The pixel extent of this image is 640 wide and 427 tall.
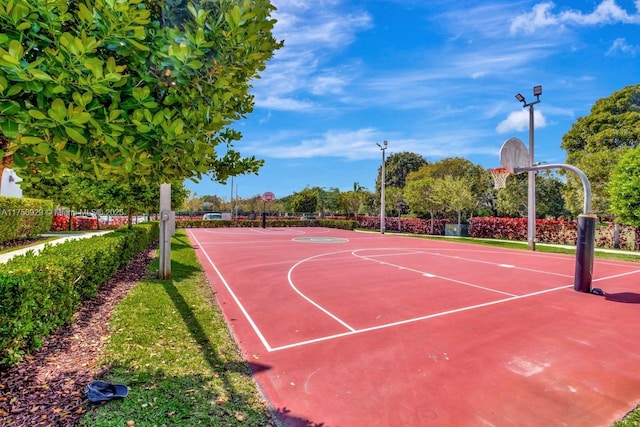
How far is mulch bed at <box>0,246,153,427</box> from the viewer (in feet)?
10.8

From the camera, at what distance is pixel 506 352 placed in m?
5.32

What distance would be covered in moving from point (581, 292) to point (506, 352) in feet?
17.9

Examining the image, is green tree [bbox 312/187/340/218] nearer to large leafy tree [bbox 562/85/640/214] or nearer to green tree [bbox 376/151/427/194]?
green tree [bbox 376/151/427/194]

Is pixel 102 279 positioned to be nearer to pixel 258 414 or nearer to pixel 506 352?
pixel 258 414

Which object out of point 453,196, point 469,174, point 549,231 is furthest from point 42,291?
point 469,174

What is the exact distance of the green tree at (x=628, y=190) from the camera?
611 inches

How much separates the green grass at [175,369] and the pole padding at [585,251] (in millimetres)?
8979

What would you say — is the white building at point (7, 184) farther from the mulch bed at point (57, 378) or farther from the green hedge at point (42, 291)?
the mulch bed at point (57, 378)

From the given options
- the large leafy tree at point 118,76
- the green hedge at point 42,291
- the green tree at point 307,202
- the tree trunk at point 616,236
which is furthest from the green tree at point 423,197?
the green tree at point 307,202

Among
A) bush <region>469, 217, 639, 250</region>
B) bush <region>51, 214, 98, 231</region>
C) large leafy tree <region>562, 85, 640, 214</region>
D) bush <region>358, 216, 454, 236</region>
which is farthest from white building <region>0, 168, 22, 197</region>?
large leafy tree <region>562, 85, 640, 214</region>

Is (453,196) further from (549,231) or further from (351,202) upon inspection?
(351,202)

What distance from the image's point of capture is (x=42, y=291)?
4738 millimetres

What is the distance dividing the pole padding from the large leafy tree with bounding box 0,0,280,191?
9.45 m

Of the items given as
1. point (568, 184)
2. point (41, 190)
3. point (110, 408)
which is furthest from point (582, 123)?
point (41, 190)
